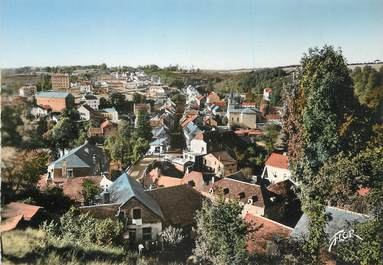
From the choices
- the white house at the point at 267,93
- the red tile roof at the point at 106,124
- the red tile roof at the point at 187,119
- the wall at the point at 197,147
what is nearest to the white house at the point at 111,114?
the red tile roof at the point at 106,124

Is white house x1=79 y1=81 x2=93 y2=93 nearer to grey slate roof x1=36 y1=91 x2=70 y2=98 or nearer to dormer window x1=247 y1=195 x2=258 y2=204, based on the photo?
grey slate roof x1=36 y1=91 x2=70 y2=98

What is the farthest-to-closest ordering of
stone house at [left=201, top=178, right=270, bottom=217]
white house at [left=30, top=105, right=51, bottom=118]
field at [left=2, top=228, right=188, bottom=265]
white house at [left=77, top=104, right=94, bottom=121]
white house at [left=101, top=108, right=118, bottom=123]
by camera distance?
stone house at [left=201, top=178, right=270, bottom=217], white house at [left=101, top=108, right=118, bottom=123], white house at [left=77, top=104, right=94, bottom=121], white house at [left=30, top=105, right=51, bottom=118], field at [left=2, top=228, right=188, bottom=265]

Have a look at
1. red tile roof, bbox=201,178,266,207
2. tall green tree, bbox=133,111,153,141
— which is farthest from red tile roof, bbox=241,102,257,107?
tall green tree, bbox=133,111,153,141

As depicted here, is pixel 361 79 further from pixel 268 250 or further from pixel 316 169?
pixel 268 250

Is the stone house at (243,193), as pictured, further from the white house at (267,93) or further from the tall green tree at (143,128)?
the white house at (267,93)

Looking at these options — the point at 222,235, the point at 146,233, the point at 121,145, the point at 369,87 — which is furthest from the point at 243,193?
the point at 369,87
